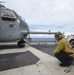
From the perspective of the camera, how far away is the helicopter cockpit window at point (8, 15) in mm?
15538

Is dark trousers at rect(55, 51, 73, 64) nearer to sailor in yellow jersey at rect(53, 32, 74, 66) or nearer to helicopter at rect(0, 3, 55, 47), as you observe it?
sailor in yellow jersey at rect(53, 32, 74, 66)

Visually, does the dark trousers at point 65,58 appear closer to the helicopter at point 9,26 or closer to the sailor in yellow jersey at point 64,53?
the sailor in yellow jersey at point 64,53

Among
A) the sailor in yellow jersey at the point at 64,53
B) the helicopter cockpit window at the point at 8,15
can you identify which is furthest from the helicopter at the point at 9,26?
the sailor in yellow jersey at the point at 64,53

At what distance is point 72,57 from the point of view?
794cm

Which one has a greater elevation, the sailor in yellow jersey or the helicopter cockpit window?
the helicopter cockpit window

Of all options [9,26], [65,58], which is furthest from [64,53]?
[9,26]

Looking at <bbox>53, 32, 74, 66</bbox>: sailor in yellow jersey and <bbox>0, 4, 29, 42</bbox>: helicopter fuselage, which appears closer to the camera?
<bbox>53, 32, 74, 66</bbox>: sailor in yellow jersey

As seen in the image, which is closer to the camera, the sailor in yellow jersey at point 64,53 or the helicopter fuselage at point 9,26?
the sailor in yellow jersey at point 64,53

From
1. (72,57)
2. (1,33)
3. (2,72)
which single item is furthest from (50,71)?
(1,33)

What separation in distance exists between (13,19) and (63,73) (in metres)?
10.1

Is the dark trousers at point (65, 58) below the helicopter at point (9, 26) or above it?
below

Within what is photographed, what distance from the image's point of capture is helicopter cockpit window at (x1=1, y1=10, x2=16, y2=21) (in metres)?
15.5

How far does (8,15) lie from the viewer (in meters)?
15.8

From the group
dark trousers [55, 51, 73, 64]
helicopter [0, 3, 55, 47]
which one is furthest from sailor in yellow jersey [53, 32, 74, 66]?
helicopter [0, 3, 55, 47]
